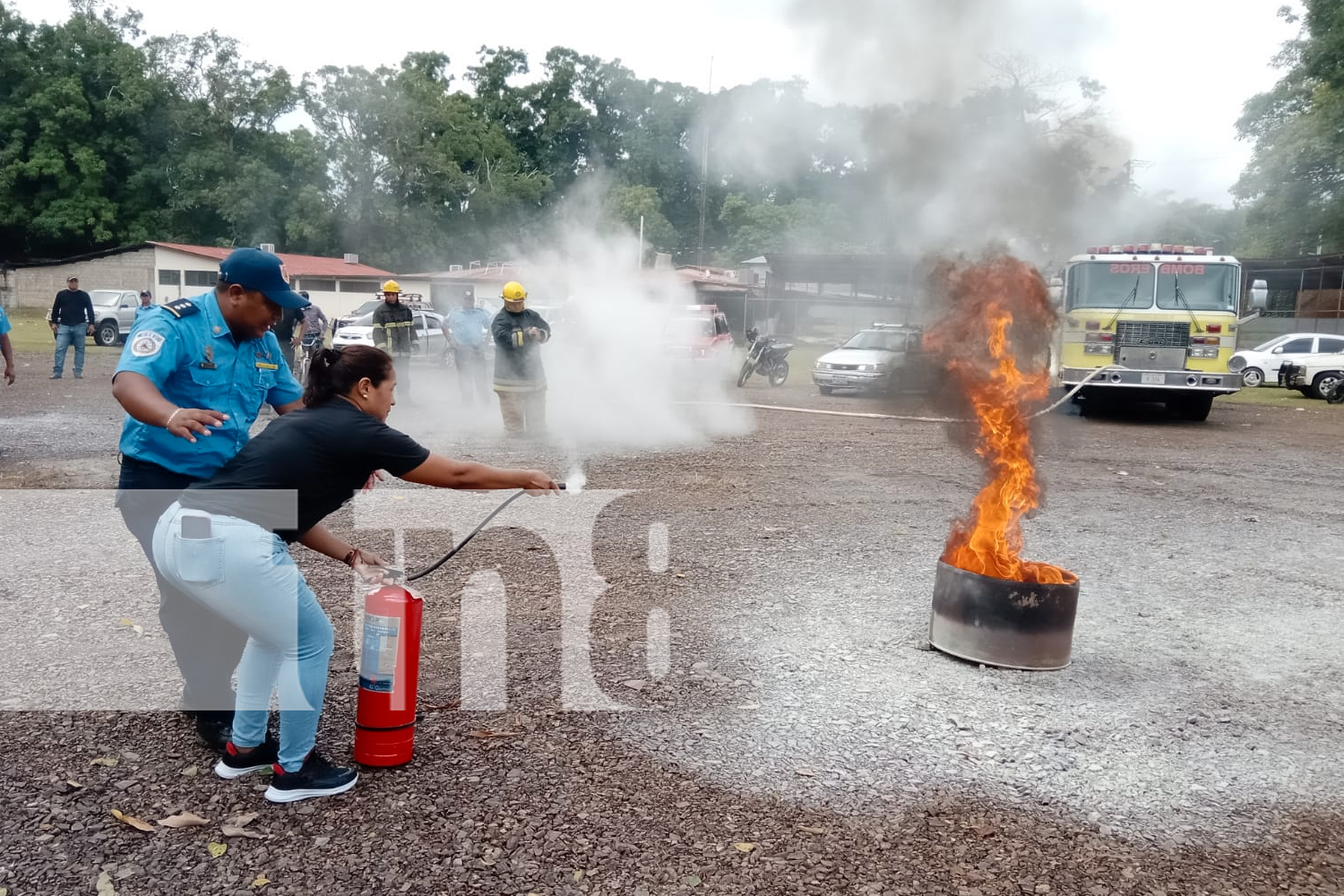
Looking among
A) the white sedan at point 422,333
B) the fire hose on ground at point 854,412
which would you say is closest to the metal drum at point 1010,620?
the fire hose on ground at point 854,412

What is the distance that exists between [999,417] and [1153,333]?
1187 centimetres

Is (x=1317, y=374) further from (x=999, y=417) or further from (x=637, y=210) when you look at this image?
(x=999, y=417)

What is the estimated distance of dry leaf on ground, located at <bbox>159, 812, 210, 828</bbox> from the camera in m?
3.32

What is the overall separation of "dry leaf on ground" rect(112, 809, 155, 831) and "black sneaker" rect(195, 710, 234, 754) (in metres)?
0.45

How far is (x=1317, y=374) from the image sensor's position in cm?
2189

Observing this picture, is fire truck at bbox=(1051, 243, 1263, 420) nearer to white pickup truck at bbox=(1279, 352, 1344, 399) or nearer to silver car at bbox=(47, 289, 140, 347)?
white pickup truck at bbox=(1279, 352, 1344, 399)

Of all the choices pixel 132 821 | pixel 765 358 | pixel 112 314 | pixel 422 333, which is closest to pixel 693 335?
pixel 765 358

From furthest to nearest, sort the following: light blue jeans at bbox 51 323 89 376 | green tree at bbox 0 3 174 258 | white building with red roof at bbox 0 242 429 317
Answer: green tree at bbox 0 3 174 258, white building with red roof at bbox 0 242 429 317, light blue jeans at bbox 51 323 89 376

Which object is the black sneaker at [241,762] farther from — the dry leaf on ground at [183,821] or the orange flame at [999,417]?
the orange flame at [999,417]

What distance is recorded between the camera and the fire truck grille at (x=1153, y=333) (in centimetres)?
1542

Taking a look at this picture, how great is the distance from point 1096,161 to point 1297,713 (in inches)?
508

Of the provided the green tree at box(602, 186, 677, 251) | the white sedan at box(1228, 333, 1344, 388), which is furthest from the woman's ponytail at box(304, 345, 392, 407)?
the white sedan at box(1228, 333, 1344, 388)

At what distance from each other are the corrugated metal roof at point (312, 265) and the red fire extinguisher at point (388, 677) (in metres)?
43.7

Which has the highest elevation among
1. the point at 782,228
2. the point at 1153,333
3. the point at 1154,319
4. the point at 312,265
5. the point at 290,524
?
the point at 782,228
